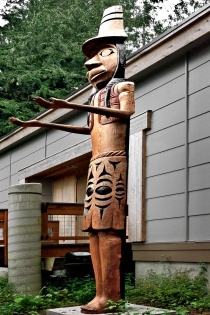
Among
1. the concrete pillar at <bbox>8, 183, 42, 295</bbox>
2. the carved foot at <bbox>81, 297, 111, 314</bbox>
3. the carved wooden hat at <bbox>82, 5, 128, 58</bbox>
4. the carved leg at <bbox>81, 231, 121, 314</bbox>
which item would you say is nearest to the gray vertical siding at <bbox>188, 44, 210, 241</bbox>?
the carved wooden hat at <bbox>82, 5, 128, 58</bbox>

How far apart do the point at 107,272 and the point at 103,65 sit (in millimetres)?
2179

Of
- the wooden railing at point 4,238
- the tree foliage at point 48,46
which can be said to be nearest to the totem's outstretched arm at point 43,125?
the wooden railing at point 4,238

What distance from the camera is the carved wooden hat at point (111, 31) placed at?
6.02 m

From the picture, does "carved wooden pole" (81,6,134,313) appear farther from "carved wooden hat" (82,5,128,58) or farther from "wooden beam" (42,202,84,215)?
"wooden beam" (42,202,84,215)

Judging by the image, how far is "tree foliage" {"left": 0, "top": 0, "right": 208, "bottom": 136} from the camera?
866 inches

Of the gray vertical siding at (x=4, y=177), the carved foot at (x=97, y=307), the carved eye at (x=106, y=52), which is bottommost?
the carved foot at (x=97, y=307)

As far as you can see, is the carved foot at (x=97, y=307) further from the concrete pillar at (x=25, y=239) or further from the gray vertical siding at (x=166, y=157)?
the concrete pillar at (x=25, y=239)

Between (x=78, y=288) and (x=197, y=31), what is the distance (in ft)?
13.0

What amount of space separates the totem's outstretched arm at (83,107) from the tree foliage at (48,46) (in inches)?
634

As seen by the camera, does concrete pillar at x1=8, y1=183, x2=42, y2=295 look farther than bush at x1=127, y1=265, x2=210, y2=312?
Yes

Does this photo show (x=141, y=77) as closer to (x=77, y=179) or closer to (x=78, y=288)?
(x=78, y=288)

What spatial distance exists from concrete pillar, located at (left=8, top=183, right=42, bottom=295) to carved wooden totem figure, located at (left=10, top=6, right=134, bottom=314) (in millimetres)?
2200

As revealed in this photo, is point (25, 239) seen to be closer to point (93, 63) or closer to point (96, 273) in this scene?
point (96, 273)

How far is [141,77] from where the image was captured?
876 cm
